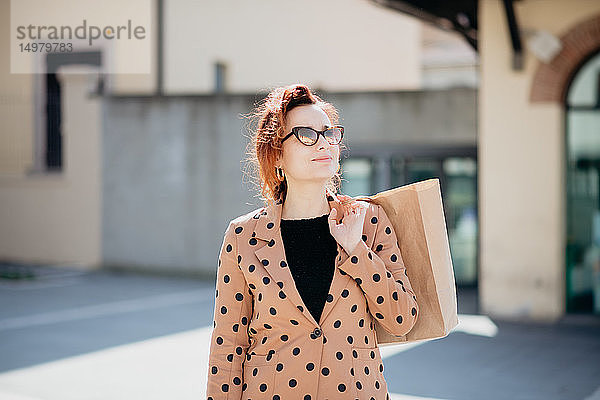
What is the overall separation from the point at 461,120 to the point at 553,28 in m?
3.61

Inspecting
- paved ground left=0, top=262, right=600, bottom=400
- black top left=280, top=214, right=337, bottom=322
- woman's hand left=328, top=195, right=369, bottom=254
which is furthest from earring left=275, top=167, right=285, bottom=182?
paved ground left=0, top=262, right=600, bottom=400

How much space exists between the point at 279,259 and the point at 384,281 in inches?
12.9

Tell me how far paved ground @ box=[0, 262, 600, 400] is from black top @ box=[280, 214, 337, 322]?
394cm

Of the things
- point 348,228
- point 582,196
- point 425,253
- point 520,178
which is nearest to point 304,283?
point 348,228

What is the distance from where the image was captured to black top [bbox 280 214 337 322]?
2287mm

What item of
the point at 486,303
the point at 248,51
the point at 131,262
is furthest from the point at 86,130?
the point at 486,303

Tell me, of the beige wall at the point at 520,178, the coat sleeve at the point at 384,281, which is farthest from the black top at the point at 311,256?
the beige wall at the point at 520,178

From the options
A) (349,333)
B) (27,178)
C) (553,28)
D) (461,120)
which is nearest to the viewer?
(349,333)

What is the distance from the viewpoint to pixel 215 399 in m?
2.30

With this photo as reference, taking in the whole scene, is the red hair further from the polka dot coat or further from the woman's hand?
the woman's hand

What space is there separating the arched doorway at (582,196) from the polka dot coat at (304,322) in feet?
25.8

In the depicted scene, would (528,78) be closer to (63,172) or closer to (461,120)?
(461,120)

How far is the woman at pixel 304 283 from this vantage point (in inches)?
87.7

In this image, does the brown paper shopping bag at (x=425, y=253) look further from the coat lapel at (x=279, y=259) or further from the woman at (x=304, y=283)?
the coat lapel at (x=279, y=259)
